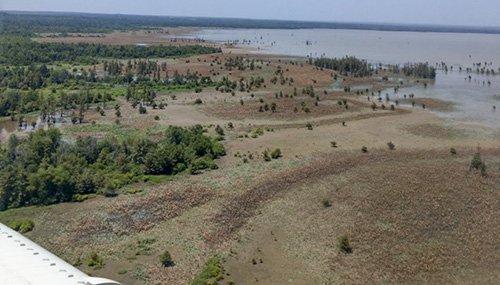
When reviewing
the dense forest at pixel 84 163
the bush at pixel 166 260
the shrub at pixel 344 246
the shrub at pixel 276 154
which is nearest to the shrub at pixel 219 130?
the dense forest at pixel 84 163

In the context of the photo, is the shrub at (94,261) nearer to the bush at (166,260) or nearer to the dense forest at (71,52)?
the bush at (166,260)

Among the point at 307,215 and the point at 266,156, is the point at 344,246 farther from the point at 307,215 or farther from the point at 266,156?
the point at 266,156

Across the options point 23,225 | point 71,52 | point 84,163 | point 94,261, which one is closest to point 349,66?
point 71,52

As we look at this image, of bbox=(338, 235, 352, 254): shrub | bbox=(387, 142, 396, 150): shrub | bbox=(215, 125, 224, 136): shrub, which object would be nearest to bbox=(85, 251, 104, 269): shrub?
bbox=(338, 235, 352, 254): shrub

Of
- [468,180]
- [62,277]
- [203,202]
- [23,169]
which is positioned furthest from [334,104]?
[62,277]

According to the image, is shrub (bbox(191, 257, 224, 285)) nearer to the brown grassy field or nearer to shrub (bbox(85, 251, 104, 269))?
the brown grassy field

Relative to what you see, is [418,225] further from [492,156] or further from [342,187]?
[492,156]
